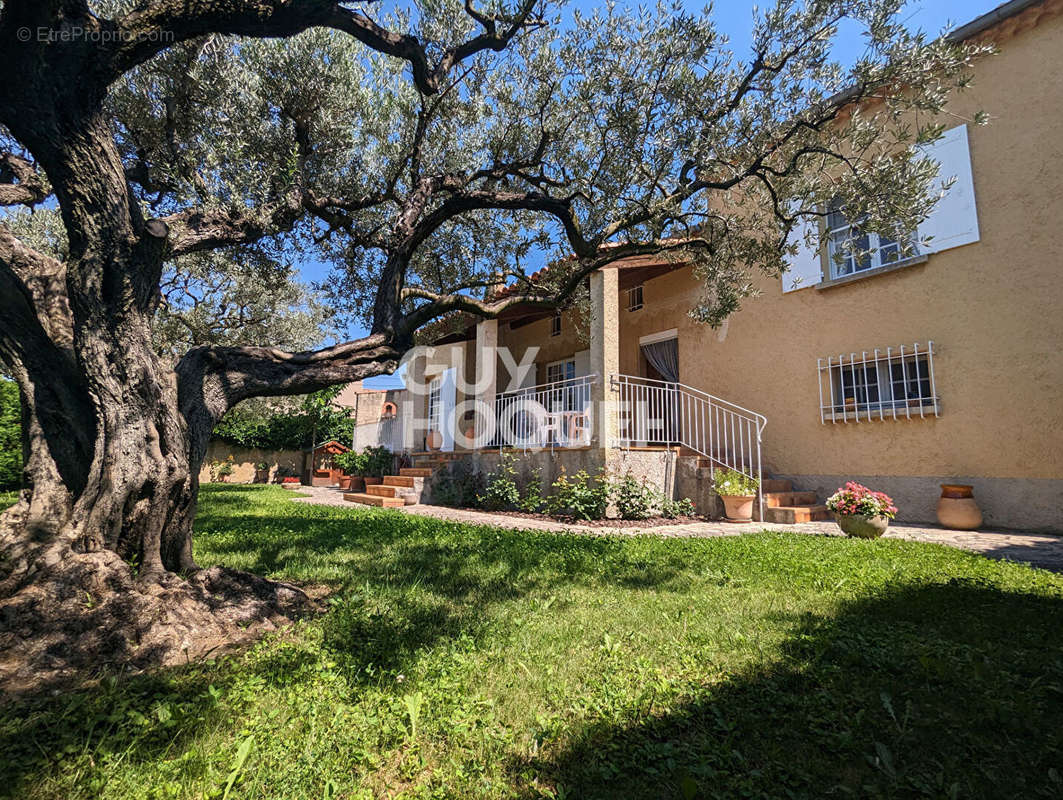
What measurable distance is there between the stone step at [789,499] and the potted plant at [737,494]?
29cm

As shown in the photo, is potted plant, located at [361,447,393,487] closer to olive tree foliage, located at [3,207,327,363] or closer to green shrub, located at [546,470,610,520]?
olive tree foliage, located at [3,207,327,363]

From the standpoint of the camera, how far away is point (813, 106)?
465cm

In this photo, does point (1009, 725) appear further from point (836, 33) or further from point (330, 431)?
point (330, 431)

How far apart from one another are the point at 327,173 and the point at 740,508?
7473mm

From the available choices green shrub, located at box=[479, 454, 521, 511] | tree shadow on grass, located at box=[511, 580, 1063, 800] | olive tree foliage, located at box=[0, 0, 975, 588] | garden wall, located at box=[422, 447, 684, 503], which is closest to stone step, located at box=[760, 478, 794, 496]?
garden wall, located at box=[422, 447, 684, 503]

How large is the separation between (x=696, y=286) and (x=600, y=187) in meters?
5.53

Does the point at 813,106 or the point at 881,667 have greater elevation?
the point at 813,106

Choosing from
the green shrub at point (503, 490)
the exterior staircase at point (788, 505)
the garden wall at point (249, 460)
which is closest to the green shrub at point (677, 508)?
the exterior staircase at point (788, 505)

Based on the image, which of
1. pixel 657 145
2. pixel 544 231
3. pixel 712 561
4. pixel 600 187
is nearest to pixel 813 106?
pixel 657 145

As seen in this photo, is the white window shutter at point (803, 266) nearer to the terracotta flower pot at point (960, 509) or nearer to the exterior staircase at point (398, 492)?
the terracotta flower pot at point (960, 509)

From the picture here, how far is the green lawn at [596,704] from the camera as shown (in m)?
1.51

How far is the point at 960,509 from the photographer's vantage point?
6543mm

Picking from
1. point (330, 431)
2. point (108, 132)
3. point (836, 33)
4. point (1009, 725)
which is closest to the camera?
point (1009, 725)

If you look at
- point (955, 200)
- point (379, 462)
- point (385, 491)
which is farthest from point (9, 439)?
point (955, 200)
